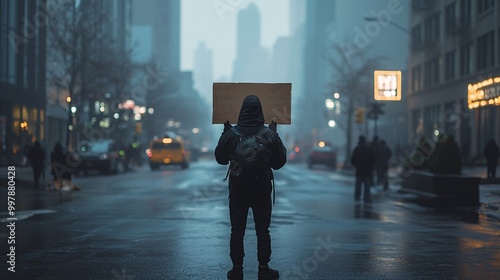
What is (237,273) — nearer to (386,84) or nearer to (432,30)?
(386,84)

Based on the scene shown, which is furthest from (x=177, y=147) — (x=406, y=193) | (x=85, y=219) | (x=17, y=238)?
(x=17, y=238)

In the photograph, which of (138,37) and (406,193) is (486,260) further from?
(138,37)

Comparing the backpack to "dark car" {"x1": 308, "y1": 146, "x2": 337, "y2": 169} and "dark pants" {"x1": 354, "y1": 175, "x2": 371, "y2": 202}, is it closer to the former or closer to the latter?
"dark pants" {"x1": 354, "y1": 175, "x2": 371, "y2": 202}

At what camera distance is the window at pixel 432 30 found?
58325 millimetres

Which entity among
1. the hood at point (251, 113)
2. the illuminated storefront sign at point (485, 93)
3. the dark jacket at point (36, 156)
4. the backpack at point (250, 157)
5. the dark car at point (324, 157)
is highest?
the illuminated storefront sign at point (485, 93)

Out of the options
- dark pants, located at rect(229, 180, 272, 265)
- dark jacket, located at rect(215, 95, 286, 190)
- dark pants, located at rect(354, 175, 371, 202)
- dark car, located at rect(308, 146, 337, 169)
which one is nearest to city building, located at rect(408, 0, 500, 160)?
dark car, located at rect(308, 146, 337, 169)

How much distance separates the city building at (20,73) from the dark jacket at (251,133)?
38.1 m

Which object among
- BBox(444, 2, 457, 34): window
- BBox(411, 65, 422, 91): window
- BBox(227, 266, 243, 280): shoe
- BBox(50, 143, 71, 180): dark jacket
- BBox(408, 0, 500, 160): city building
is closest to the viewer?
BBox(227, 266, 243, 280): shoe

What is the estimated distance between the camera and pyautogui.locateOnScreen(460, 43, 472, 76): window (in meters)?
50.6

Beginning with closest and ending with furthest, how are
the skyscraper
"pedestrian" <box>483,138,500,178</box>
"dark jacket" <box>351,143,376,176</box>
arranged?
"dark jacket" <box>351,143,376,176</box>, "pedestrian" <box>483,138,500,178</box>, the skyscraper

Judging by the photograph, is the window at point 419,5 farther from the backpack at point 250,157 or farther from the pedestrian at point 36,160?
the backpack at point 250,157

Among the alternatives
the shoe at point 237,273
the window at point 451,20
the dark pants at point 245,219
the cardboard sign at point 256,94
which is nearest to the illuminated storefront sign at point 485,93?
the window at point 451,20

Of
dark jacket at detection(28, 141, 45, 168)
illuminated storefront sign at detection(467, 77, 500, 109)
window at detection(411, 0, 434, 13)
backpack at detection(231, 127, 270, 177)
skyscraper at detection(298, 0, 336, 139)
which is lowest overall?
dark jacket at detection(28, 141, 45, 168)

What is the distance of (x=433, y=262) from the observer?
974 cm
